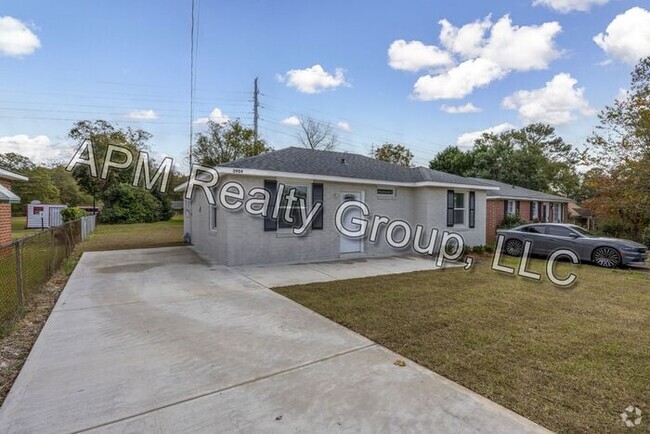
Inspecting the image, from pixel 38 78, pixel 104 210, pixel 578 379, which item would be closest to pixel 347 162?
pixel 578 379

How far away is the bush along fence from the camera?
4789 millimetres

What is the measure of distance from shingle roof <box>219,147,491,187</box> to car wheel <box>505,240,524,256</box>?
256 cm

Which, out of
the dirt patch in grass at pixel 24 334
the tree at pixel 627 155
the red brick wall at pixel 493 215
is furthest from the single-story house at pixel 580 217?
the dirt patch in grass at pixel 24 334

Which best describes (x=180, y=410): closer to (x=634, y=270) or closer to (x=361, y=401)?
(x=361, y=401)

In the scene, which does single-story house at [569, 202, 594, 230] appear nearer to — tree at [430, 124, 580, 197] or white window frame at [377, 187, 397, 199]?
tree at [430, 124, 580, 197]

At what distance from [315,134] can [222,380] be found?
34.1m

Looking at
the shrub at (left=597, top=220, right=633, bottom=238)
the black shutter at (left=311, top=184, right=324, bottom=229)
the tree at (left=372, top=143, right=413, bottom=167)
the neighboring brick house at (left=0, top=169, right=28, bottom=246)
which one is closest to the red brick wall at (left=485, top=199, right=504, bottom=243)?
the shrub at (left=597, top=220, right=633, bottom=238)

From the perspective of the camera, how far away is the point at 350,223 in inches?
435

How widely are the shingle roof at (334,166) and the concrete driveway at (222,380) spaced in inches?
201

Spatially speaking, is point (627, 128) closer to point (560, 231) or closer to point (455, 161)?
point (560, 231)

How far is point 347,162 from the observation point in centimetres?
1201

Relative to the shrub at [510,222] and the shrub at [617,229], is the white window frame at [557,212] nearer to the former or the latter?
the shrub at [617,229]

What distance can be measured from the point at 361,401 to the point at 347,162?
988 cm

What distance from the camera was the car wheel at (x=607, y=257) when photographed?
32.7 ft
